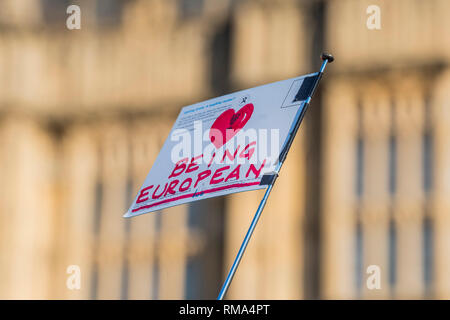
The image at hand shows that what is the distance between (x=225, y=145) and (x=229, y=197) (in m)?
7.09

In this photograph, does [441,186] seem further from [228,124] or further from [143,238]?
[228,124]

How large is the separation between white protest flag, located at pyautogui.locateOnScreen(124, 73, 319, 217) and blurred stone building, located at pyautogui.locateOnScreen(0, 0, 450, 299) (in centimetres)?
648

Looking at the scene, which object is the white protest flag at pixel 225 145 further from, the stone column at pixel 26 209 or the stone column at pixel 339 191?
the stone column at pixel 26 209

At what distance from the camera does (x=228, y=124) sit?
273 inches

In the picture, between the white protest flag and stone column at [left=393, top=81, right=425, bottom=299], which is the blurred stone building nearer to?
stone column at [left=393, top=81, right=425, bottom=299]

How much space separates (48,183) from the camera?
15.1 m

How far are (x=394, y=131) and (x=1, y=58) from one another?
5.20 meters

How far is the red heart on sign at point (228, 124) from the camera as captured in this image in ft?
22.6

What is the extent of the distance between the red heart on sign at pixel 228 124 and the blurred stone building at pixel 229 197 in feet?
21.4

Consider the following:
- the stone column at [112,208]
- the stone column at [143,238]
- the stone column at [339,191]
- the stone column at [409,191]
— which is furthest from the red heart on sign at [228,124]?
the stone column at [112,208]

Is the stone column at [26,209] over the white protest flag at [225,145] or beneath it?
over

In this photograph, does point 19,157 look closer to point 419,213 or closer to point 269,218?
point 269,218

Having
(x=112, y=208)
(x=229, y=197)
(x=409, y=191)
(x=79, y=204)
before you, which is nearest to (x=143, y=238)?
(x=112, y=208)
